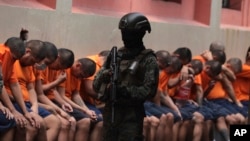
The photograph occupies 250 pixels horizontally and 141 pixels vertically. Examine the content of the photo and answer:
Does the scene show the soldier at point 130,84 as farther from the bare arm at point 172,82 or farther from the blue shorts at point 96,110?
the bare arm at point 172,82

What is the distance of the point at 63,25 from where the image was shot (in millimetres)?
9922

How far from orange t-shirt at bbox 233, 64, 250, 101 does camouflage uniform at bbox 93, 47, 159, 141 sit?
5.66 meters

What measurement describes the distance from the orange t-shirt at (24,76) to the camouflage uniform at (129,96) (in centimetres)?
202

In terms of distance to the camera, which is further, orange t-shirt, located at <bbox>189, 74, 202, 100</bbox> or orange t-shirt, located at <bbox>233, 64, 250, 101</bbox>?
→ orange t-shirt, located at <bbox>233, 64, 250, 101</bbox>

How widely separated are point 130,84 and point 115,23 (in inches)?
172

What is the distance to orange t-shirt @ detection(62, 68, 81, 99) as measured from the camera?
356 inches

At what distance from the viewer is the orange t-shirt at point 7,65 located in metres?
7.84

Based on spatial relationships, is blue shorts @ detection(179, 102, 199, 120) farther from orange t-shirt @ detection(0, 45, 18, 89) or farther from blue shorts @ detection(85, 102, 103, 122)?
orange t-shirt @ detection(0, 45, 18, 89)

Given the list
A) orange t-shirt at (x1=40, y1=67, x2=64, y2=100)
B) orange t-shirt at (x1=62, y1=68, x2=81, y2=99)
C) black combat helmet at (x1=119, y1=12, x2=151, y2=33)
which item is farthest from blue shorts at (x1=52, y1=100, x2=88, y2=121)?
black combat helmet at (x1=119, y1=12, x2=151, y2=33)

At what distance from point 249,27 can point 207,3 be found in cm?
148

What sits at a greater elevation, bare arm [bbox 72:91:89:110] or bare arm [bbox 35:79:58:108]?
bare arm [bbox 35:79:58:108]

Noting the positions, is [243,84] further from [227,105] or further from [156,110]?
[156,110]

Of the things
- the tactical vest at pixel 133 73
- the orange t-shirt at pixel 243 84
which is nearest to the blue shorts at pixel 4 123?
the tactical vest at pixel 133 73

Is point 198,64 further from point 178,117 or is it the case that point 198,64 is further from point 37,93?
point 37,93
